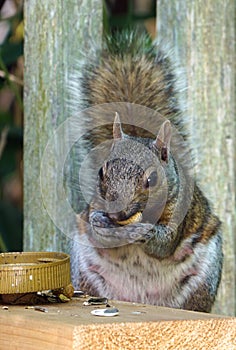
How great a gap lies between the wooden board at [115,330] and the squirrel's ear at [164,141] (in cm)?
72

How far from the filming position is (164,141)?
2291 mm

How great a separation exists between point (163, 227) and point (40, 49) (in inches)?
20.4

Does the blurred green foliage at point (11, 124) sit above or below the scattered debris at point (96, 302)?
above

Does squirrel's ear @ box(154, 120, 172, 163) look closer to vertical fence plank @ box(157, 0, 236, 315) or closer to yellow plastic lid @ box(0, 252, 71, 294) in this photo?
vertical fence plank @ box(157, 0, 236, 315)

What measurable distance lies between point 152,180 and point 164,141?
4.0 inches

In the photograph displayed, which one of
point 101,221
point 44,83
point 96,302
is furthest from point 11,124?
point 96,302

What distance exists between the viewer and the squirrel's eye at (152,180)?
7.33 feet

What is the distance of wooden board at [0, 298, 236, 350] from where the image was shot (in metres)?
1.43

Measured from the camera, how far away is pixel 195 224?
2.43 metres

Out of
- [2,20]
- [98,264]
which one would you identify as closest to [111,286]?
[98,264]

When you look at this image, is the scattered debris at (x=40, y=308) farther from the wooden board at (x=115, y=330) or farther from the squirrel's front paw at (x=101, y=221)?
the squirrel's front paw at (x=101, y=221)

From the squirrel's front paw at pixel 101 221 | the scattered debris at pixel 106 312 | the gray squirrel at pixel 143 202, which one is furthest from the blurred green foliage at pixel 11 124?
the scattered debris at pixel 106 312

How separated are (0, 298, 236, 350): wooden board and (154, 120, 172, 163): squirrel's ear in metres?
0.72

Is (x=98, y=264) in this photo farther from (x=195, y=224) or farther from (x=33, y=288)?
(x=33, y=288)
